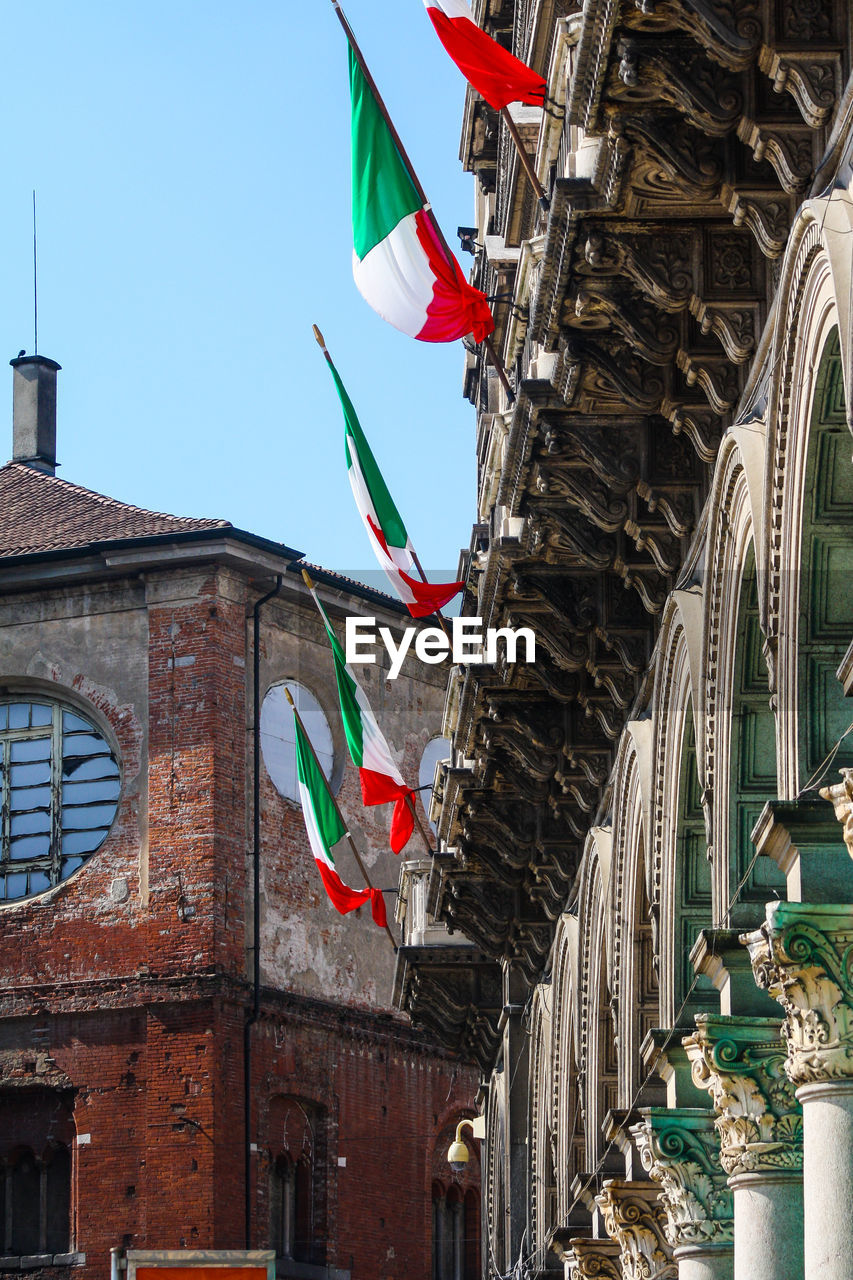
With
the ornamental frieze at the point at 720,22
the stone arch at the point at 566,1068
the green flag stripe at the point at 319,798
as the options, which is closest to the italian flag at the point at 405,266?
the ornamental frieze at the point at 720,22

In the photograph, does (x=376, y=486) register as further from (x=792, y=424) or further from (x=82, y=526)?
(x=82, y=526)

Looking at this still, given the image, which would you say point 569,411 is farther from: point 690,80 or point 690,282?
point 690,80

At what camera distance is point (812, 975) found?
980 cm

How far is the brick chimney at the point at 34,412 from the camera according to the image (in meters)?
45.9

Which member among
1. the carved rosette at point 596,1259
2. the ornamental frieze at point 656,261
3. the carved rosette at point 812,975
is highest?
the ornamental frieze at point 656,261

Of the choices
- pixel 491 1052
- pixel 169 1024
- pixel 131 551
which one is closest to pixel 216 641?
pixel 131 551

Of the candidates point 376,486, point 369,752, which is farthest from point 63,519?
point 376,486

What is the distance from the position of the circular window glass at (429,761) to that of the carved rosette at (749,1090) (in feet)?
102

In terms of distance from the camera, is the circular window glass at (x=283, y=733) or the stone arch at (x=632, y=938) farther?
the circular window glass at (x=283, y=733)

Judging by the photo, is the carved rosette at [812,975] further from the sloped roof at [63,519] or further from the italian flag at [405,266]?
the sloped roof at [63,519]

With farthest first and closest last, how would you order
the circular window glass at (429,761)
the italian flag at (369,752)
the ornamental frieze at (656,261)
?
the circular window glass at (429,761) < the italian flag at (369,752) < the ornamental frieze at (656,261)

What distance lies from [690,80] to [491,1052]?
24933 millimetres

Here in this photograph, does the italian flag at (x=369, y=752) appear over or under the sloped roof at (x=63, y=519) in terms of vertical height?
under

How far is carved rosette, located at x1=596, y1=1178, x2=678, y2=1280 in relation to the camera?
16047 mm
